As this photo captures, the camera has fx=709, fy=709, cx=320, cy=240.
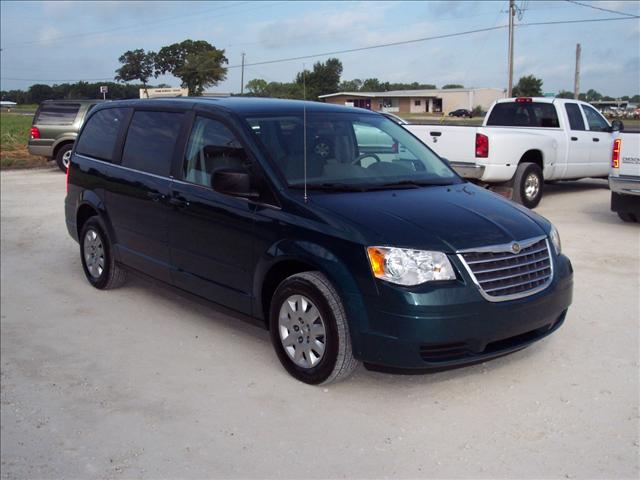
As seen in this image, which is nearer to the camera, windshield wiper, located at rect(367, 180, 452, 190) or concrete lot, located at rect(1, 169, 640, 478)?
concrete lot, located at rect(1, 169, 640, 478)

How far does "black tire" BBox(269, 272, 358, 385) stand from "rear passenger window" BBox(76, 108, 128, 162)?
9.40 ft

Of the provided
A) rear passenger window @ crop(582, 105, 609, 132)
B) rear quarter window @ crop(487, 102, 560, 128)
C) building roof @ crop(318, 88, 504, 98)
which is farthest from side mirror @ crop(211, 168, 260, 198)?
rear passenger window @ crop(582, 105, 609, 132)

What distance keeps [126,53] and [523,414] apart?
1399cm

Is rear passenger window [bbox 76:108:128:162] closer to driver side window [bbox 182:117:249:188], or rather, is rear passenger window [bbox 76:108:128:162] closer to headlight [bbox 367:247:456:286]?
driver side window [bbox 182:117:249:188]

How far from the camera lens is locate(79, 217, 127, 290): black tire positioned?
6.65m

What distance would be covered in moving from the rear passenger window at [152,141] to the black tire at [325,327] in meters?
1.81

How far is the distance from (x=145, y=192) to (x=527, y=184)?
768 centimetres

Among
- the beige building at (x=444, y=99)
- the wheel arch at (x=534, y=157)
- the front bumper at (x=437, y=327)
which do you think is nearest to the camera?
the front bumper at (x=437, y=327)

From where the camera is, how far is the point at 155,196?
575 cm

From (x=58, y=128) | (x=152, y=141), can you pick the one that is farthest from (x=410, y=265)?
(x=58, y=128)

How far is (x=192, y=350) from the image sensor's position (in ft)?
17.3

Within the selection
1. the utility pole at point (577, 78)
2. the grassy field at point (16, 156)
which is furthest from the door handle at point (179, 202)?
the utility pole at point (577, 78)

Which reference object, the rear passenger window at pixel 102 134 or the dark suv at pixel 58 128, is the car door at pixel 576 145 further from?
the dark suv at pixel 58 128

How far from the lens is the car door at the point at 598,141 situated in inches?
520
